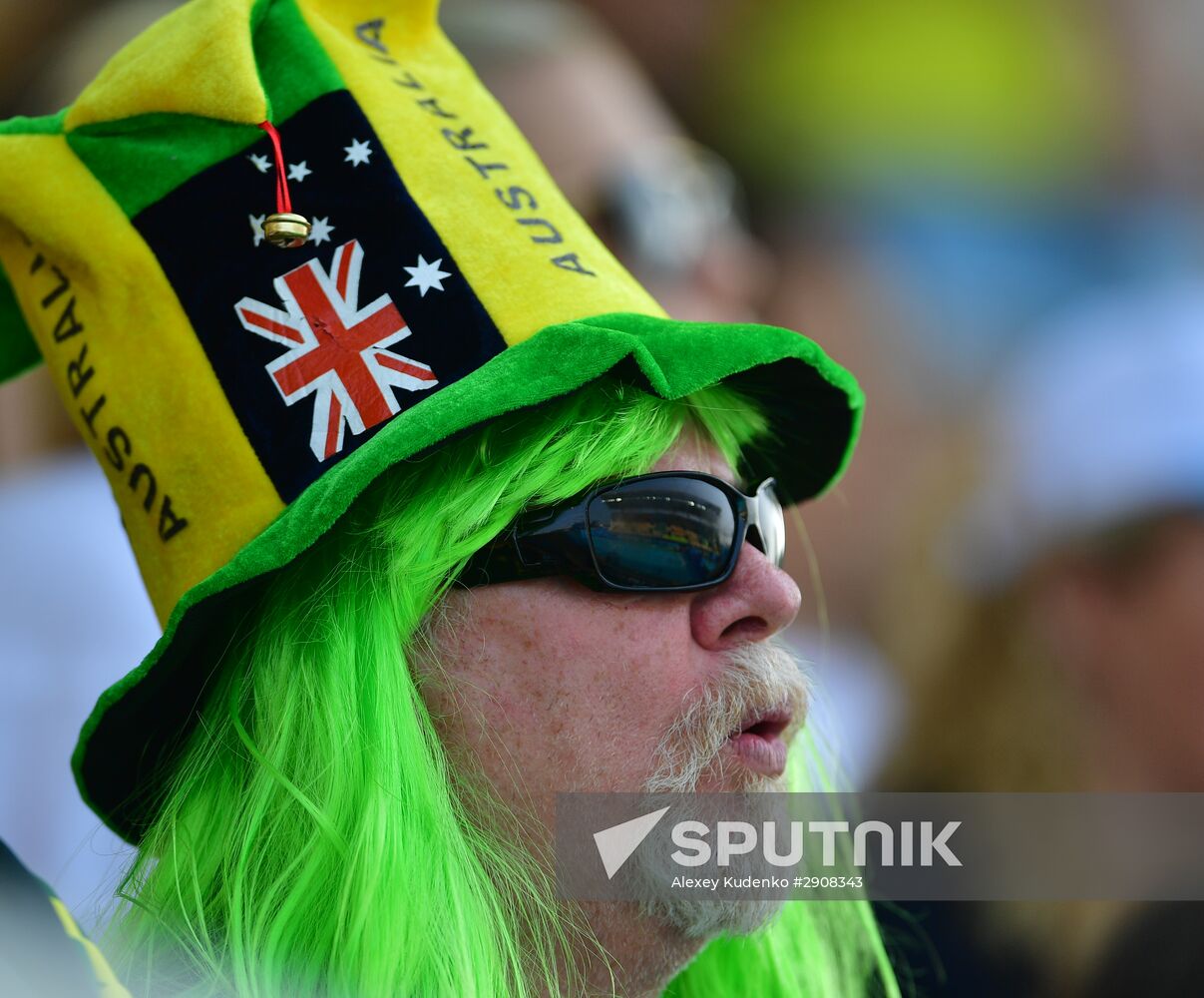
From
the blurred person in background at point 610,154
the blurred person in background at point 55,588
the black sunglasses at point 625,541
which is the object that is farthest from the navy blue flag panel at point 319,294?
the blurred person in background at point 610,154

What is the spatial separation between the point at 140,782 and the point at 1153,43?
12.4ft

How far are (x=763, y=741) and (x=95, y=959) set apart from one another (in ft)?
2.58

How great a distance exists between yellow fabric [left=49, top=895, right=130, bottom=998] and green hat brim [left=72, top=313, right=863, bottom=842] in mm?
258

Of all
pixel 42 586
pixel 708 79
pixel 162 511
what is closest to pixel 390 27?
pixel 162 511

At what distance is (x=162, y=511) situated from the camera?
168 cm

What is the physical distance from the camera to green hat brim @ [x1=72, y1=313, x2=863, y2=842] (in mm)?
1543

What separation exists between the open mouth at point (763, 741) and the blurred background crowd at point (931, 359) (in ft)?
1.22

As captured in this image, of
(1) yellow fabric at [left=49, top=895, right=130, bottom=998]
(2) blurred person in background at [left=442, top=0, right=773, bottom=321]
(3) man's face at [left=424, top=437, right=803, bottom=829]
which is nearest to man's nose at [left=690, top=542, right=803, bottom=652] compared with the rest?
(3) man's face at [left=424, top=437, right=803, bottom=829]

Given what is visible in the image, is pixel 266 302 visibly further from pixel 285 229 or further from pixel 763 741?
pixel 763 741

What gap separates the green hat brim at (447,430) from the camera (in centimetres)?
154

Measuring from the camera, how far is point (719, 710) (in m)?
1.69

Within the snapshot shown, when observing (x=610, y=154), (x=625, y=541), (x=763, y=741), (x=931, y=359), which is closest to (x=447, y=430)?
(x=625, y=541)

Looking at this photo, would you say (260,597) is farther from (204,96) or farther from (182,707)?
(204,96)

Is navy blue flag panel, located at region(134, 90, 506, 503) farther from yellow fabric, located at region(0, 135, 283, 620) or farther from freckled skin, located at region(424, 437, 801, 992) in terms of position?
freckled skin, located at region(424, 437, 801, 992)
